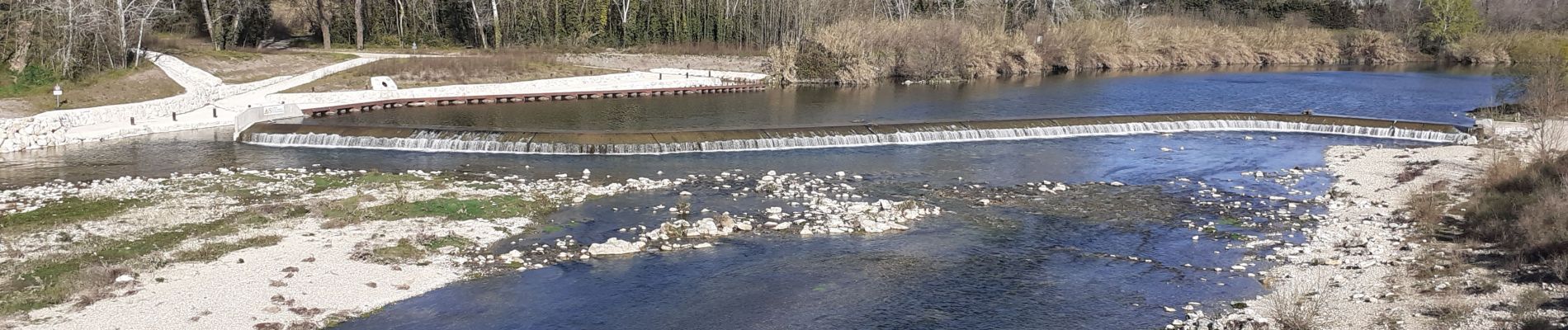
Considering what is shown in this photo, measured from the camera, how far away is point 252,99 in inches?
1650

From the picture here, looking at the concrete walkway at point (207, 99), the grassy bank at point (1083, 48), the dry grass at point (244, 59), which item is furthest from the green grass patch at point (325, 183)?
the grassy bank at point (1083, 48)

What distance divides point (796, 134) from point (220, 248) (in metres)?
17.8

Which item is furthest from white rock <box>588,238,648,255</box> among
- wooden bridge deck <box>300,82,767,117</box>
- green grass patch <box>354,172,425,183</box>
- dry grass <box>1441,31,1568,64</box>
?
dry grass <box>1441,31,1568,64</box>

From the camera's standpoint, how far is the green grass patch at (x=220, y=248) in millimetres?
18859

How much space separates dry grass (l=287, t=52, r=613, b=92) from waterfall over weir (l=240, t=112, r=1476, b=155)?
12510 millimetres

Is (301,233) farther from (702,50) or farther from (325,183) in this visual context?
(702,50)

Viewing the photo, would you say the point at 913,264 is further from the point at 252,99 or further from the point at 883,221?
the point at 252,99

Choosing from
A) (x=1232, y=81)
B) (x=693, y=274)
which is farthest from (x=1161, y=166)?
(x=1232, y=81)

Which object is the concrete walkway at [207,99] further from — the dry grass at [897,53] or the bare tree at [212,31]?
the bare tree at [212,31]

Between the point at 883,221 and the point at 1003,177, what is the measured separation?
6.85 metres

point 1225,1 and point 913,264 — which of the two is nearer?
point 913,264

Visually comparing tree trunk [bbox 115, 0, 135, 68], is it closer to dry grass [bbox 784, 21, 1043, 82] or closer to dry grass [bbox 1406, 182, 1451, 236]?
dry grass [bbox 784, 21, 1043, 82]

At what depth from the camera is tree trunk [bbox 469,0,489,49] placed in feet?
199

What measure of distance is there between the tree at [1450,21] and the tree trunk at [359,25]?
220 feet
